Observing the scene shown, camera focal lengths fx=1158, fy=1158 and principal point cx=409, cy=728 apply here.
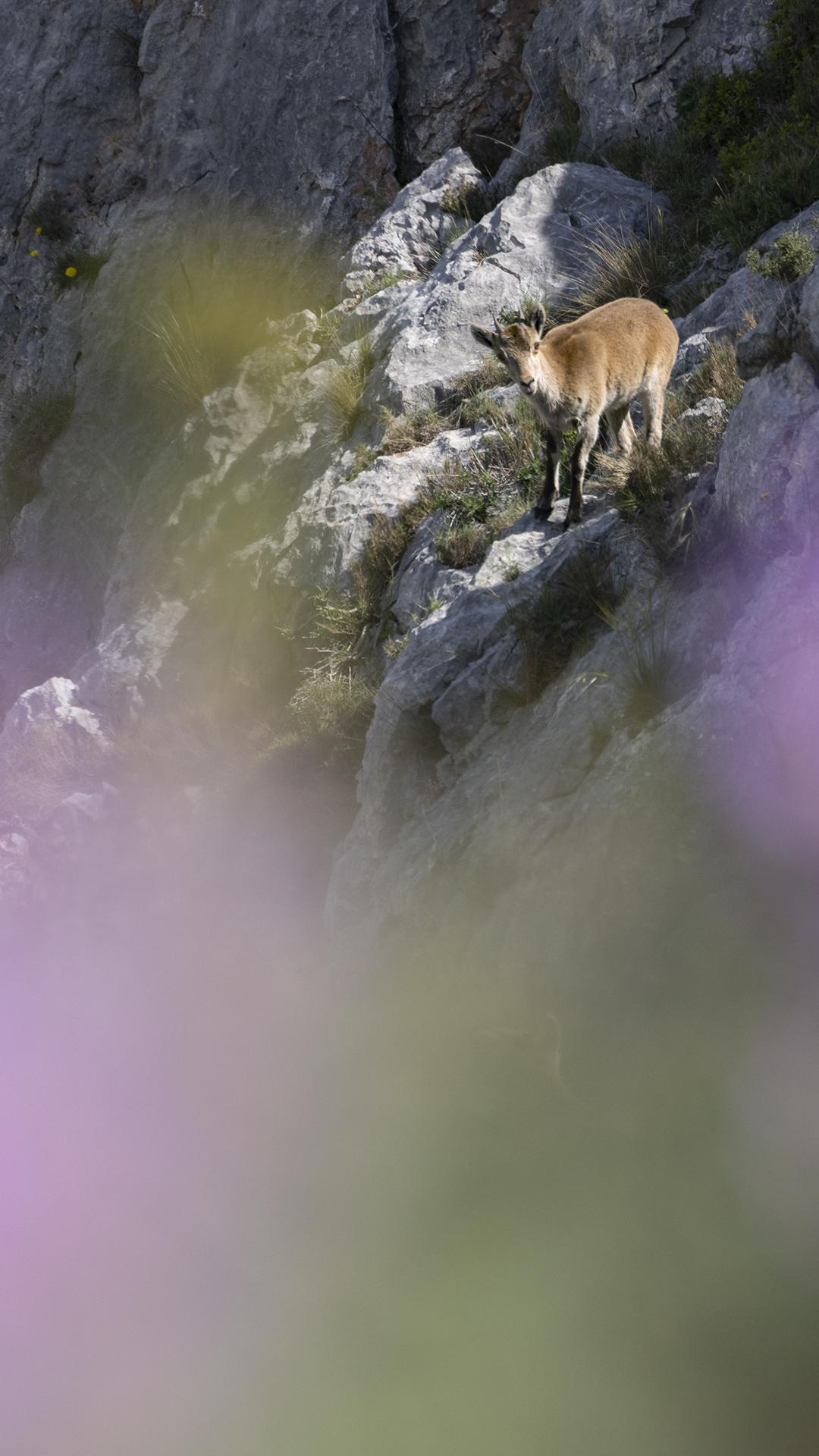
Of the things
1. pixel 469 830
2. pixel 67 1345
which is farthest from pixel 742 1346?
pixel 67 1345

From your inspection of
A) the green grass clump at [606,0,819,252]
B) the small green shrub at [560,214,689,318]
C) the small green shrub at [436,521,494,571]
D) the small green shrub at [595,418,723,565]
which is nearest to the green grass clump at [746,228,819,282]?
the small green shrub at [595,418,723,565]

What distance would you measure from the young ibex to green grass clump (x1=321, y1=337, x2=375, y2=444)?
12.3 feet

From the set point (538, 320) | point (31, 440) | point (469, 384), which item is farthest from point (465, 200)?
point (538, 320)

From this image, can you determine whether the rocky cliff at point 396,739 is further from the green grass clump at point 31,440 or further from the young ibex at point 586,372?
the young ibex at point 586,372

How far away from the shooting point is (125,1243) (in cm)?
756

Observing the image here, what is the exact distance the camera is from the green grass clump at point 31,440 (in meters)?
14.9

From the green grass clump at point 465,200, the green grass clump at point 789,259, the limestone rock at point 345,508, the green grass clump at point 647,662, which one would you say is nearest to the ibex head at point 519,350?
the green grass clump at point 789,259

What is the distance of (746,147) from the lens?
36.2 feet

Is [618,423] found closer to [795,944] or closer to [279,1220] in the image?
[795,944]

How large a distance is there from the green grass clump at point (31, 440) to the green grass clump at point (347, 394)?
15.6ft

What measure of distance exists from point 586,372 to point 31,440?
9753mm

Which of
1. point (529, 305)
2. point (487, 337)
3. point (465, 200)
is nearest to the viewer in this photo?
point (487, 337)

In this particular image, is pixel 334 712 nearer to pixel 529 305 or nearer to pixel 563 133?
pixel 529 305

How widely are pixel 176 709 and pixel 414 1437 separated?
25.3 feet
